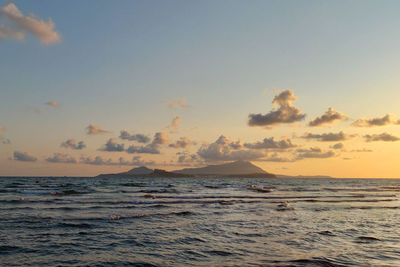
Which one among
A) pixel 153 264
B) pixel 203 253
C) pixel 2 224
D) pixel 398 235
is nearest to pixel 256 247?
pixel 203 253

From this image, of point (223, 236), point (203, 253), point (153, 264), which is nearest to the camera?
point (153, 264)

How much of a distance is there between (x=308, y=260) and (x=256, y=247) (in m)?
3.04

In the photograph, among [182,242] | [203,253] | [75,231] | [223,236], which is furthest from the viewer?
[75,231]

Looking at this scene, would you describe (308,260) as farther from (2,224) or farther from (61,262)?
(2,224)

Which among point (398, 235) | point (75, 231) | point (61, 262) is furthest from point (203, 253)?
point (398, 235)

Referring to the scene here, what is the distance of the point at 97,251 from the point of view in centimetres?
1491

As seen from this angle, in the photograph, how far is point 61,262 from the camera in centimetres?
1303

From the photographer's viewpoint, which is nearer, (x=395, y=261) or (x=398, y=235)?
(x=395, y=261)

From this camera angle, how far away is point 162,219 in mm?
25391

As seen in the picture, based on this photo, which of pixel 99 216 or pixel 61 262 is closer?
pixel 61 262

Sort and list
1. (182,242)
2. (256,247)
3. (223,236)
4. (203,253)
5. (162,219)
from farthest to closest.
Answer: (162,219)
(223,236)
(182,242)
(256,247)
(203,253)

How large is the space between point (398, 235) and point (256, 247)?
10.8 metres

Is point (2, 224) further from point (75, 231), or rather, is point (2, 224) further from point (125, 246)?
point (125, 246)

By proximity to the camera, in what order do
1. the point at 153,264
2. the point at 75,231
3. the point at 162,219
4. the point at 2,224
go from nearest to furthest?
1. the point at 153,264
2. the point at 75,231
3. the point at 2,224
4. the point at 162,219
